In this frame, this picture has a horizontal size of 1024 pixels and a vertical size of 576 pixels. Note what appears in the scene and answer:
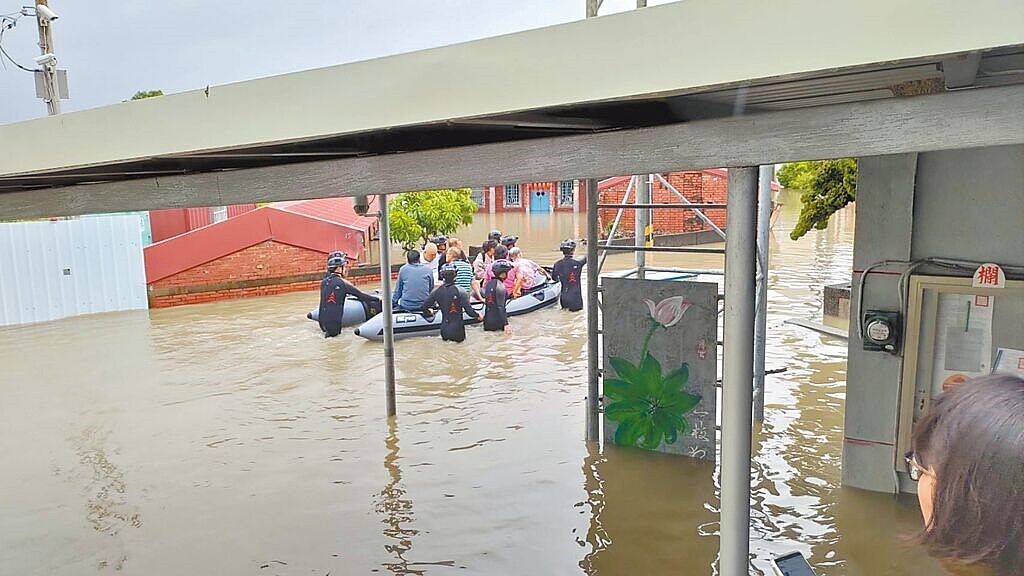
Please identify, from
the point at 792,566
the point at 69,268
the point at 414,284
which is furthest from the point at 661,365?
the point at 69,268

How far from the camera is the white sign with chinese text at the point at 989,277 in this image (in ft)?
13.9

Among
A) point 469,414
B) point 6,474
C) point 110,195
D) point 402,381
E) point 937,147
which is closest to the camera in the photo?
point 937,147

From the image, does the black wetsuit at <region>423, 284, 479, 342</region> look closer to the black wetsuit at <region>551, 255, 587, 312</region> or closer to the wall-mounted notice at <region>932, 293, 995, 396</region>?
the black wetsuit at <region>551, 255, 587, 312</region>

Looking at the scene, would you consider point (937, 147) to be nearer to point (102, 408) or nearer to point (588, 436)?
point (588, 436)

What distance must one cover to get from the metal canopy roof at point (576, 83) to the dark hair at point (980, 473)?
2.08ft

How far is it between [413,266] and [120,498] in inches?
249

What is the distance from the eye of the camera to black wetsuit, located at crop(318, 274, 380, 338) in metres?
10.9

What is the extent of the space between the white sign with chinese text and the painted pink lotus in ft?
6.43

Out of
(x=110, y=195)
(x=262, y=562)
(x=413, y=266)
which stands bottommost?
(x=262, y=562)

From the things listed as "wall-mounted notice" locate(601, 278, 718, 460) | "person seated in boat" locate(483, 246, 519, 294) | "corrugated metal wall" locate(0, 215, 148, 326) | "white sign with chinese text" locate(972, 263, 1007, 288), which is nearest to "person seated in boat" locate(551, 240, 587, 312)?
"person seated in boat" locate(483, 246, 519, 294)

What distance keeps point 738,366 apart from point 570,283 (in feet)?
33.6

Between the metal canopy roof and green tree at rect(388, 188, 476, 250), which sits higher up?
the metal canopy roof

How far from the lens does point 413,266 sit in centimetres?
1143

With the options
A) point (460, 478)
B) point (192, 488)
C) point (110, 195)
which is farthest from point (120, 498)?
point (110, 195)
